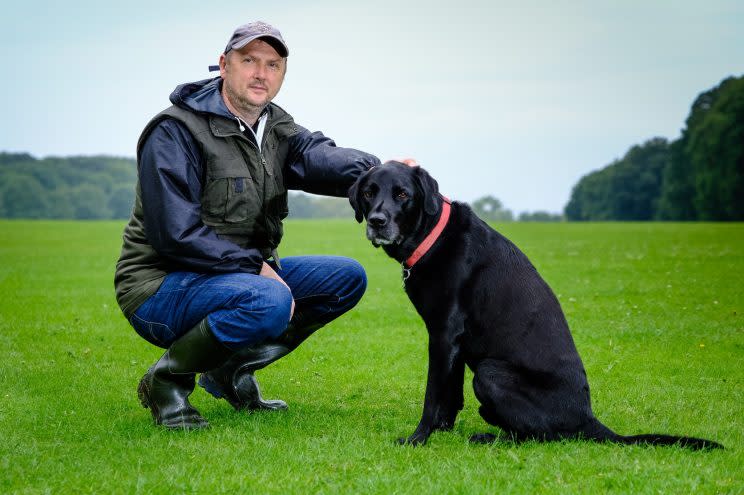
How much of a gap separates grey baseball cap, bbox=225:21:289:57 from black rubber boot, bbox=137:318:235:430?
1.75 metres

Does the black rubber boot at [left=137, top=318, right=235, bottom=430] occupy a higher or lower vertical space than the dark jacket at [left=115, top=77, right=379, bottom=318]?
lower

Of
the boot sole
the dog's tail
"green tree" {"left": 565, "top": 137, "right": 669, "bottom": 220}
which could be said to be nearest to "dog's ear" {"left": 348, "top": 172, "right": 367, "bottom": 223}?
the boot sole

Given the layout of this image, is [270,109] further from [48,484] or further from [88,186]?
[88,186]

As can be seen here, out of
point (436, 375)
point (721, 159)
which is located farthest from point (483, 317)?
point (721, 159)

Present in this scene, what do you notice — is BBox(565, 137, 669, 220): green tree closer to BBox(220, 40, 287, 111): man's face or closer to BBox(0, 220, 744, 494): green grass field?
BBox(0, 220, 744, 494): green grass field

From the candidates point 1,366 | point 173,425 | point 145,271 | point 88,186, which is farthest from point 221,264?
point 88,186

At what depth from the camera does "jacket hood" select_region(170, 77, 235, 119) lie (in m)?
5.02

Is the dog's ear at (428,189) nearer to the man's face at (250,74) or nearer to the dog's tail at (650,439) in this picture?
the man's face at (250,74)

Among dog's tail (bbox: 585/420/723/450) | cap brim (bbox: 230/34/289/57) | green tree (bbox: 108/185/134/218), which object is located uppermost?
cap brim (bbox: 230/34/289/57)

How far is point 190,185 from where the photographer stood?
16.2 feet

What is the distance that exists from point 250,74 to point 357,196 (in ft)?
3.37

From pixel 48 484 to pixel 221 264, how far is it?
157cm

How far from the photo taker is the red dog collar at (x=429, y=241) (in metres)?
4.73

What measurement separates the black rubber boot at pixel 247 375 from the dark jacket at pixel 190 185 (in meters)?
0.65
